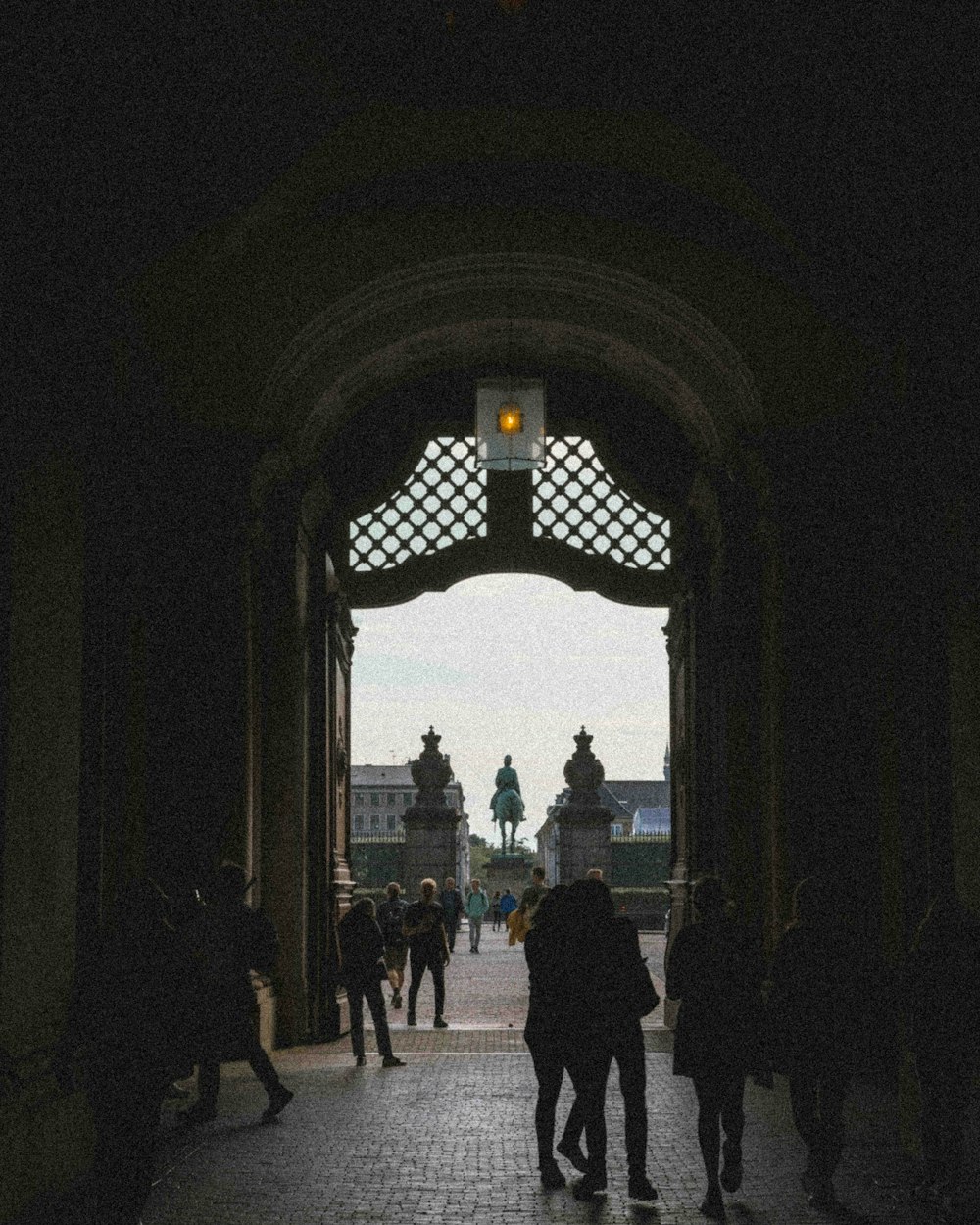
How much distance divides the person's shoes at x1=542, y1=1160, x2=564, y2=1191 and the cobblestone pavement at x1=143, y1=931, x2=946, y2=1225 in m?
0.08

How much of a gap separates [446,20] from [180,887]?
5.89 metres

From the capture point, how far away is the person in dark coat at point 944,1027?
22.3 ft

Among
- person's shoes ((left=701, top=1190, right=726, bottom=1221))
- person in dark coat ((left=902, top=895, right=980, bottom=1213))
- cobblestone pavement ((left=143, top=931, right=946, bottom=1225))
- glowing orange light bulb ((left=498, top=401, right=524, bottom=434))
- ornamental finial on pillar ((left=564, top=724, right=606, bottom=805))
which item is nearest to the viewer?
person in dark coat ((left=902, top=895, right=980, bottom=1213))

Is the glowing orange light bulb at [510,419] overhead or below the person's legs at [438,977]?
overhead

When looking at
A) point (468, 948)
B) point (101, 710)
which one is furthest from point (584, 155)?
point (468, 948)

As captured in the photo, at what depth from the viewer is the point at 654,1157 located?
845 cm

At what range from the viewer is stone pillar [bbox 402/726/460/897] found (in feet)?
116

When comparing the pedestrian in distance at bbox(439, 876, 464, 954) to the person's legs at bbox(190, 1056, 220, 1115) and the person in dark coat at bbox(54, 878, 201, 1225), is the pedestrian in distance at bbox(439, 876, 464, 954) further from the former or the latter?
the person in dark coat at bbox(54, 878, 201, 1225)

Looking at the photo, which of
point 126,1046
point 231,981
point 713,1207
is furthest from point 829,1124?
point 231,981

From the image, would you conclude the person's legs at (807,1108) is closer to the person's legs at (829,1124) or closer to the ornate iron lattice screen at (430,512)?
the person's legs at (829,1124)

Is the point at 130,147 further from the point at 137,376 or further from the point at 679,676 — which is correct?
the point at 679,676

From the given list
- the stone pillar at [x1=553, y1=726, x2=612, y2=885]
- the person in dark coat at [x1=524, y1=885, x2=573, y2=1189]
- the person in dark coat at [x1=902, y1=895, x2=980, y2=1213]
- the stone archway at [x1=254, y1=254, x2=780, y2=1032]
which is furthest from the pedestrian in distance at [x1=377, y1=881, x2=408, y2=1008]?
the stone pillar at [x1=553, y1=726, x2=612, y2=885]

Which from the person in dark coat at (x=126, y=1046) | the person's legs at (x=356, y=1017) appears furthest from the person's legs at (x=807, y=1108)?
the person's legs at (x=356, y=1017)

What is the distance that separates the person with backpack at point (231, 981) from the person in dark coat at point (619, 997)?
230 cm
